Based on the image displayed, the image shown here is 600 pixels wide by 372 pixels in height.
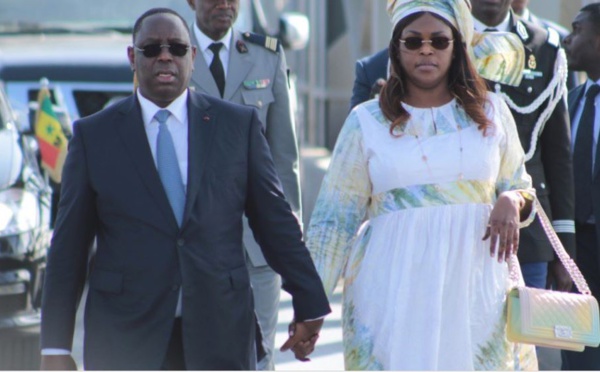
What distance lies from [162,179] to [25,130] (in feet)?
20.7

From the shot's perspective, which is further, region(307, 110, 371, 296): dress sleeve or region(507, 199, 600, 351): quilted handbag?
region(307, 110, 371, 296): dress sleeve

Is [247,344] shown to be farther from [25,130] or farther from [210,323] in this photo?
[25,130]

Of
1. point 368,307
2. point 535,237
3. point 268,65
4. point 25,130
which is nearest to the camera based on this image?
point 368,307

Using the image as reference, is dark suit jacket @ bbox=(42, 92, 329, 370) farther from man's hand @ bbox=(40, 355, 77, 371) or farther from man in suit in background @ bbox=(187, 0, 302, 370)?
man in suit in background @ bbox=(187, 0, 302, 370)

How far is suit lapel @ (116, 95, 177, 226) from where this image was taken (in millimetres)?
4809

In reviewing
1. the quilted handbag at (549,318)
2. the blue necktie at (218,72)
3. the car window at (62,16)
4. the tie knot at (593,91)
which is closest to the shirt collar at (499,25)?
the tie knot at (593,91)

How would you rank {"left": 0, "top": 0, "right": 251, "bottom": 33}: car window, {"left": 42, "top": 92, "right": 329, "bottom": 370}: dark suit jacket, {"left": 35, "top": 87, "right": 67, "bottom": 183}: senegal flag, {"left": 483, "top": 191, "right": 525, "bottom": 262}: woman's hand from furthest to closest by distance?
{"left": 0, "top": 0, "right": 251, "bottom": 33}: car window
{"left": 35, "top": 87, "right": 67, "bottom": 183}: senegal flag
{"left": 483, "top": 191, "right": 525, "bottom": 262}: woman's hand
{"left": 42, "top": 92, "right": 329, "bottom": 370}: dark suit jacket

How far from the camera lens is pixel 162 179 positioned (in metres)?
4.87

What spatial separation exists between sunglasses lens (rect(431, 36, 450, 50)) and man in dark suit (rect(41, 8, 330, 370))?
73cm

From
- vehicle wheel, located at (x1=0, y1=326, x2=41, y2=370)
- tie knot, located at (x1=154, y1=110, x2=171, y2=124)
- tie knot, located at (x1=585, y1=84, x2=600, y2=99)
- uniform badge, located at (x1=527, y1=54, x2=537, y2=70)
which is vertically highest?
tie knot, located at (x1=154, y1=110, x2=171, y2=124)

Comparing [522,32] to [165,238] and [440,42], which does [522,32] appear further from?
[165,238]

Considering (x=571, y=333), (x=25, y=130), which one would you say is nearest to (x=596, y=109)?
(x=571, y=333)

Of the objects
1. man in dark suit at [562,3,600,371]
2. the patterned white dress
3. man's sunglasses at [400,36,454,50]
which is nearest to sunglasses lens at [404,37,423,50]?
man's sunglasses at [400,36,454,50]

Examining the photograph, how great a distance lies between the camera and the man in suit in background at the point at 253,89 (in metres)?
6.78
